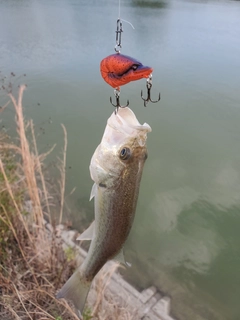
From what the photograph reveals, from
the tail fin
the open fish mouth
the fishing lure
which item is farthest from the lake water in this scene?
the fishing lure

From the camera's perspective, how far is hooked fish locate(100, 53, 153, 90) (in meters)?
1.28

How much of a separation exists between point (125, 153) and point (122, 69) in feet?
1.45

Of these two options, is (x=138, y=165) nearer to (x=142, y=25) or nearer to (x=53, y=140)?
(x=53, y=140)

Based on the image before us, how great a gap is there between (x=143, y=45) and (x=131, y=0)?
1187 cm

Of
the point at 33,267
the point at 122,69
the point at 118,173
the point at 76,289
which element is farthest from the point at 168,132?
the point at 122,69

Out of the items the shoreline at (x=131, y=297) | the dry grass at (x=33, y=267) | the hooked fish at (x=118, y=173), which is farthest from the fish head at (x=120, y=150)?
the shoreline at (x=131, y=297)

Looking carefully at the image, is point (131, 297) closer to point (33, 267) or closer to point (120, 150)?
point (33, 267)

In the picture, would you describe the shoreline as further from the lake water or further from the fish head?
the fish head

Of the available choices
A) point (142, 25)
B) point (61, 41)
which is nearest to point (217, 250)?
point (61, 41)

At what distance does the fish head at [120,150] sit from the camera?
5.11 feet

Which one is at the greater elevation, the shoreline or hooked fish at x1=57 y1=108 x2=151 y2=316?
hooked fish at x1=57 y1=108 x2=151 y2=316

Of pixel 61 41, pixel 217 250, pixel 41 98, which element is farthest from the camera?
pixel 61 41

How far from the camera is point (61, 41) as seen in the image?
41.5 ft

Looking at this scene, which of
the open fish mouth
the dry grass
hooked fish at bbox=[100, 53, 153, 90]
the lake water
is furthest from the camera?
the lake water
